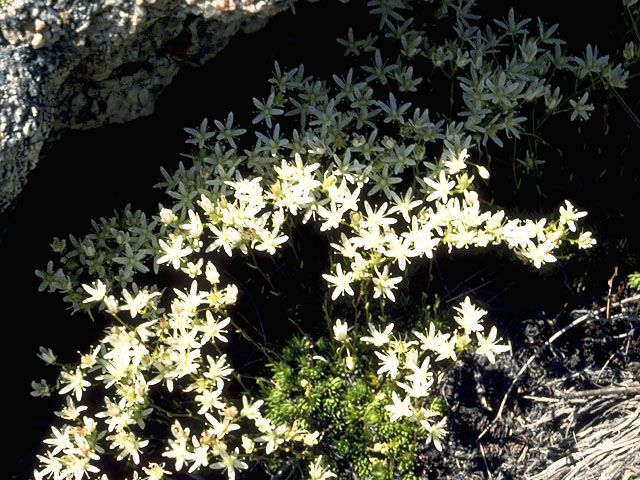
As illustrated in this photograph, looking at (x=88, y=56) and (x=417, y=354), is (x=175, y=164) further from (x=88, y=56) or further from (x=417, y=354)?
(x=417, y=354)

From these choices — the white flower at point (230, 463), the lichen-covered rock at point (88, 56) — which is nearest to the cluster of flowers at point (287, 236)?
the white flower at point (230, 463)

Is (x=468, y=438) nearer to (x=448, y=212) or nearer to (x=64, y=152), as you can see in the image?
(x=448, y=212)

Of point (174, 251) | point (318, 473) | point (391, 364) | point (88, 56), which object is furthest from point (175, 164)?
point (318, 473)

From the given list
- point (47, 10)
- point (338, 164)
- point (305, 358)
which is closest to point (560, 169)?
point (338, 164)

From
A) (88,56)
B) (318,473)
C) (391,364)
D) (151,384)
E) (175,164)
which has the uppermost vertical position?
(88,56)

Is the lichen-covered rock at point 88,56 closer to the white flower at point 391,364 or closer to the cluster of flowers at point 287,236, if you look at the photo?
the cluster of flowers at point 287,236

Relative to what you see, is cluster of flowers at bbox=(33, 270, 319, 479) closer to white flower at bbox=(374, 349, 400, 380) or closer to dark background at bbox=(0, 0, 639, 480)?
white flower at bbox=(374, 349, 400, 380)
